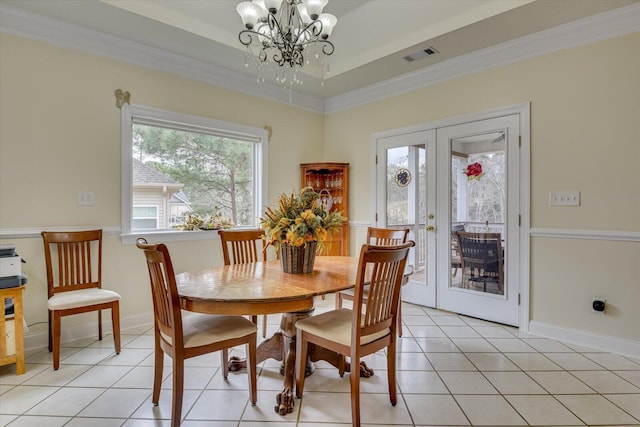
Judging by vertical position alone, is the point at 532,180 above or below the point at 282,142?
below

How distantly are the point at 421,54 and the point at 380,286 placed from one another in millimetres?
2607

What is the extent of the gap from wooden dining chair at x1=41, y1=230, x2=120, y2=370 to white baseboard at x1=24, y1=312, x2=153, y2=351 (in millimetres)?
135

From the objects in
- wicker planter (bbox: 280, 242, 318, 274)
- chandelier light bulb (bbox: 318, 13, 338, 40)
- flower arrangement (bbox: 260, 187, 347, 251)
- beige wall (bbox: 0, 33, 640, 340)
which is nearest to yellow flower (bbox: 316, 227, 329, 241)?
flower arrangement (bbox: 260, 187, 347, 251)

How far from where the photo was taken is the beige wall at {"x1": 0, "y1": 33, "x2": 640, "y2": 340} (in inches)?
101

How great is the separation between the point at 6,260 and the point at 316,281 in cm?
210

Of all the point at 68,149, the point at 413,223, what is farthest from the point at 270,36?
the point at 413,223

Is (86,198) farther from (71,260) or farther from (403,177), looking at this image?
(403,177)

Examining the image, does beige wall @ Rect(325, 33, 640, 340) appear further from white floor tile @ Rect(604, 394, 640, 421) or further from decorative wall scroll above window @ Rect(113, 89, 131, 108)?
decorative wall scroll above window @ Rect(113, 89, 131, 108)

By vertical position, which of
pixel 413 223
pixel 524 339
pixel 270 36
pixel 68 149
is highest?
pixel 270 36

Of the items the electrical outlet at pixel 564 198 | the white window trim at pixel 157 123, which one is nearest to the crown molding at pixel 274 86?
the white window trim at pixel 157 123

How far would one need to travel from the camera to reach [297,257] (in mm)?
2180

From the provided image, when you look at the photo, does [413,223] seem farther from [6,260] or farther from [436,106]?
[6,260]

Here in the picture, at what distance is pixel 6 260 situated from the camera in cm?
220

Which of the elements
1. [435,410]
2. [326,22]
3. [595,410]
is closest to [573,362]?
[595,410]
